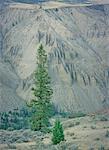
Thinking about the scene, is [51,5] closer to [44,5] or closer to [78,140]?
[44,5]

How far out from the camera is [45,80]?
31.3 m

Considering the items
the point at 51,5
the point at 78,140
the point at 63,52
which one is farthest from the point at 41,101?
the point at 51,5

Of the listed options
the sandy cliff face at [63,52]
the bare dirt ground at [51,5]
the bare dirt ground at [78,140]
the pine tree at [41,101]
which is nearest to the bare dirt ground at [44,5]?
the bare dirt ground at [51,5]

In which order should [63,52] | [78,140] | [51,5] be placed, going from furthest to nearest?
[51,5] → [63,52] → [78,140]

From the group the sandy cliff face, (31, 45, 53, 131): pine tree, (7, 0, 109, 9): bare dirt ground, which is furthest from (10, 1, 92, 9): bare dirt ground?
(31, 45, 53, 131): pine tree

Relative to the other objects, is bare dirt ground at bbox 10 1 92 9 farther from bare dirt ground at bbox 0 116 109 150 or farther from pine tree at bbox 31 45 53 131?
bare dirt ground at bbox 0 116 109 150

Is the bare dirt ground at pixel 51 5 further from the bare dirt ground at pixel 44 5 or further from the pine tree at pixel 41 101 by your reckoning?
the pine tree at pixel 41 101

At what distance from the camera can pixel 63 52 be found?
119 meters

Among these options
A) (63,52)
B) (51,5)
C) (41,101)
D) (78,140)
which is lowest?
(78,140)

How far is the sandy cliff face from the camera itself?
106 m

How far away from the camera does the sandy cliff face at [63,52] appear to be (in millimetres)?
106062

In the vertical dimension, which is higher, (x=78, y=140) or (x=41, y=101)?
(x=41, y=101)

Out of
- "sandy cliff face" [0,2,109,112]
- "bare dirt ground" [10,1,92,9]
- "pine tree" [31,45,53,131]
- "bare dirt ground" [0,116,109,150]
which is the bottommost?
"bare dirt ground" [0,116,109,150]

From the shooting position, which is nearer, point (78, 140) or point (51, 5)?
point (78, 140)
